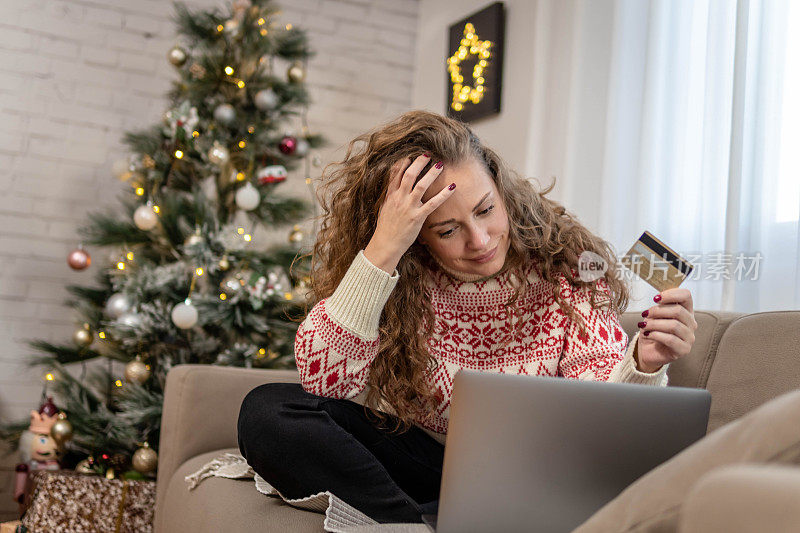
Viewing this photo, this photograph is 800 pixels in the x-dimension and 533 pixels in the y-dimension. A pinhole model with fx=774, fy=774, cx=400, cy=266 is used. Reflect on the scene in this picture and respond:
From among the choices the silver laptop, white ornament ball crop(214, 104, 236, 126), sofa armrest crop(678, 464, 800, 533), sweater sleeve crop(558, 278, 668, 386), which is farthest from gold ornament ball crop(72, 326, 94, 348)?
sofa armrest crop(678, 464, 800, 533)

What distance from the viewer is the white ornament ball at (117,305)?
2445mm

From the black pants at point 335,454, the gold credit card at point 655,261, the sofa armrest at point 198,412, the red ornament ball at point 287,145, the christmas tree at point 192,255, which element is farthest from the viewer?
the red ornament ball at point 287,145

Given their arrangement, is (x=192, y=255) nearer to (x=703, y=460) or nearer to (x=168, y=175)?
(x=168, y=175)

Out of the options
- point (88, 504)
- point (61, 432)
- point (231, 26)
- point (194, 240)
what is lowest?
point (88, 504)

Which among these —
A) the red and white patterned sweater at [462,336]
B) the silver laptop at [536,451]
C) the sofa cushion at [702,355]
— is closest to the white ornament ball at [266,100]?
the red and white patterned sweater at [462,336]

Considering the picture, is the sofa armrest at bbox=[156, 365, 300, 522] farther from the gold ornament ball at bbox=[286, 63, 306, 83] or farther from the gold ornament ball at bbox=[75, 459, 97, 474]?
the gold ornament ball at bbox=[286, 63, 306, 83]

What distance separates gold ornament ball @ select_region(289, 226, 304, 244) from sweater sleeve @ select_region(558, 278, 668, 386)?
1515mm

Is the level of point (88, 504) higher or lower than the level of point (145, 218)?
lower

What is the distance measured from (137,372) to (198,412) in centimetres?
81

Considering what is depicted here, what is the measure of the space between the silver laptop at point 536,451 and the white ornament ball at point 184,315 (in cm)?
A: 174

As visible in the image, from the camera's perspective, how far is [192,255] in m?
2.50

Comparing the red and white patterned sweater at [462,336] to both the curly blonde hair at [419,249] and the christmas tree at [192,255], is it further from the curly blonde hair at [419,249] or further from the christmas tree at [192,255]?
the christmas tree at [192,255]

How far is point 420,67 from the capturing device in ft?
11.6

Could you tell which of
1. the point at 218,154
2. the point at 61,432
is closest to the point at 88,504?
the point at 61,432
